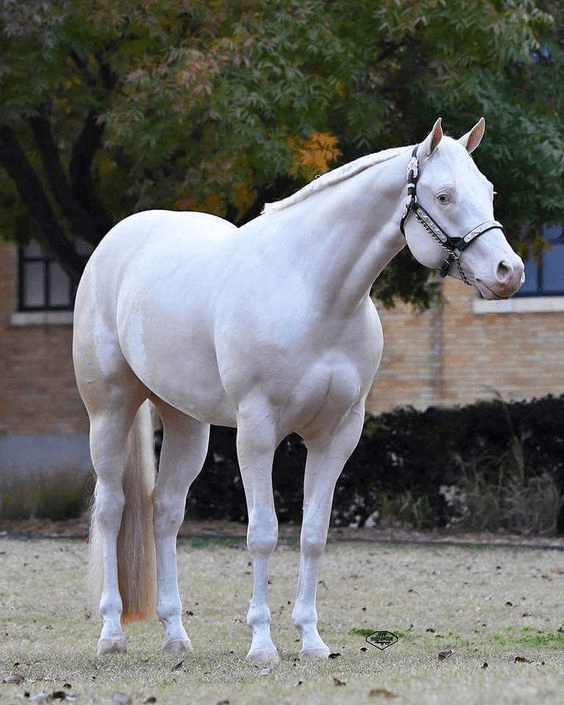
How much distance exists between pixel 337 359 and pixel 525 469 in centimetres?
916

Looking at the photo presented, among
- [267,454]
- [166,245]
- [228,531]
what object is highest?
[166,245]

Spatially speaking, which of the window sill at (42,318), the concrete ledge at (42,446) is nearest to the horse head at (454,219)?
the concrete ledge at (42,446)

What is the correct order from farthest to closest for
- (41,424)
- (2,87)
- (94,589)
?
(41,424), (2,87), (94,589)

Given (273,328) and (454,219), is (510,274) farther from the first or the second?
(273,328)

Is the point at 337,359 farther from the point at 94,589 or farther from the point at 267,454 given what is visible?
the point at 94,589

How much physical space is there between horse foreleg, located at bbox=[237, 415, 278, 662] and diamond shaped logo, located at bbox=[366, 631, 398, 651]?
1128 millimetres

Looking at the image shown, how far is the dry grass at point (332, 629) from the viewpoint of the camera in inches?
228

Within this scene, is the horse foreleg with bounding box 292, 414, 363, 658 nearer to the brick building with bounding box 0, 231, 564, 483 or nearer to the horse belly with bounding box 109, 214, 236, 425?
the horse belly with bounding box 109, 214, 236, 425

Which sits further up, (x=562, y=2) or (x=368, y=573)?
(x=562, y=2)

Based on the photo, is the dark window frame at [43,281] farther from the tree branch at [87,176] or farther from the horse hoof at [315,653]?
the horse hoof at [315,653]

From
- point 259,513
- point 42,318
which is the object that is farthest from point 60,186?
point 259,513

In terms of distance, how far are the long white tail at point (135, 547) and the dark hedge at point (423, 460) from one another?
7.72 meters

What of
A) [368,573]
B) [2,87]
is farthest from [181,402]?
[2,87]

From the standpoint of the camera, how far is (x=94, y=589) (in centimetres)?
794
